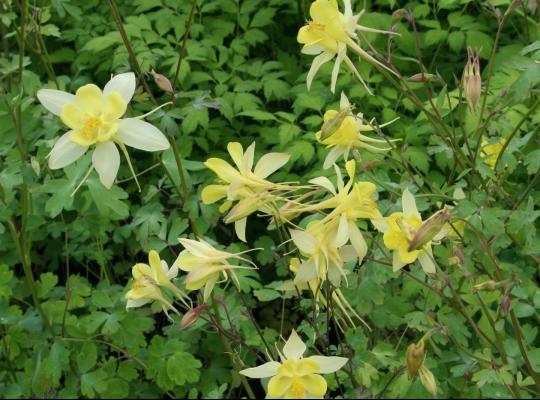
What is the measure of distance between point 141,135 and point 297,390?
0.54 meters

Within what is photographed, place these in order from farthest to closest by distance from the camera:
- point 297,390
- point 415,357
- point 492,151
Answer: point 492,151
point 415,357
point 297,390

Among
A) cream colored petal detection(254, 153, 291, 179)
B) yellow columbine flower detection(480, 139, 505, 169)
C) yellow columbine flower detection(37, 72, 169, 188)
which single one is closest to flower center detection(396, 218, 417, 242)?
cream colored petal detection(254, 153, 291, 179)

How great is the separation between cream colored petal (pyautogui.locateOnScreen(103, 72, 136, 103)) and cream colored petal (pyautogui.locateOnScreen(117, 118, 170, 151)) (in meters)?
0.05

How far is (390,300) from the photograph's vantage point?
2299 mm

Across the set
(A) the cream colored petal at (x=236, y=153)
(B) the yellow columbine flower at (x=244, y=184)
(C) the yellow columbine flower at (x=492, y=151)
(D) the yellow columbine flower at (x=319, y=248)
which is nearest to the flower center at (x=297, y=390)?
(D) the yellow columbine flower at (x=319, y=248)

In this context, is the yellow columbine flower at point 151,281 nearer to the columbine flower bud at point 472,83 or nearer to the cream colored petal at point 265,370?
the cream colored petal at point 265,370

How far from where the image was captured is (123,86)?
5.10 ft

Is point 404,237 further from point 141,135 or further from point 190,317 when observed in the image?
point 141,135

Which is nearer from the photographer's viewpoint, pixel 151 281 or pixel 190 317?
pixel 190 317

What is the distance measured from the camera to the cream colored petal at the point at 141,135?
1.51 meters

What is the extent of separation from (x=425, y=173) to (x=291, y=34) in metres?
1.22

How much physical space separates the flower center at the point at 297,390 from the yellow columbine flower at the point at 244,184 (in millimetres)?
268

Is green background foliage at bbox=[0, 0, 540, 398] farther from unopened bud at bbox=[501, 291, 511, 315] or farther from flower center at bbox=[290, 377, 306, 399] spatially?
flower center at bbox=[290, 377, 306, 399]

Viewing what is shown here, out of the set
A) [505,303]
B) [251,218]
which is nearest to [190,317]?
[505,303]
